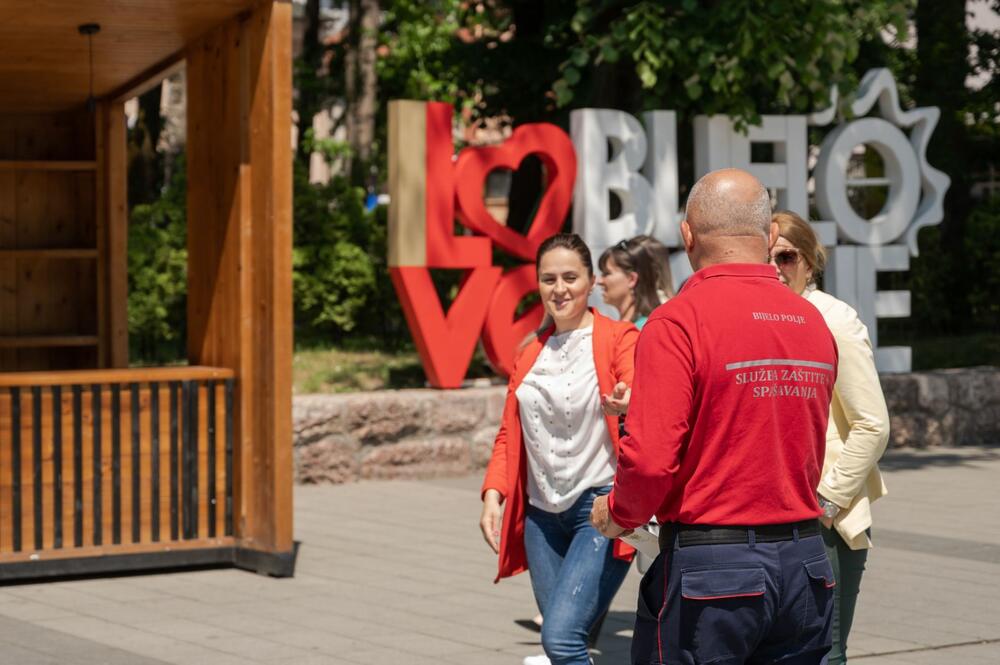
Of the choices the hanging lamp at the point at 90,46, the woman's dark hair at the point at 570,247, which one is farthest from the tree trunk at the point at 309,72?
the woman's dark hair at the point at 570,247

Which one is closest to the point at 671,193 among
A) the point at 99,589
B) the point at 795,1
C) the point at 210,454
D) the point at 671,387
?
the point at 795,1

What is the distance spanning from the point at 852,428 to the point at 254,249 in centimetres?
506

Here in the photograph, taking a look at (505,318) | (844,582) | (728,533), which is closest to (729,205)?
(728,533)

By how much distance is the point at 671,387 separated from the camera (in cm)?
354

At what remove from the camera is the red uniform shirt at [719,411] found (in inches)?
140

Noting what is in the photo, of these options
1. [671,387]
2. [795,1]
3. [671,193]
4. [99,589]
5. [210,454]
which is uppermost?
[795,1]

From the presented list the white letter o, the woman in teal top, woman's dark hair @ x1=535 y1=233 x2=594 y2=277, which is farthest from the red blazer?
the white letter o

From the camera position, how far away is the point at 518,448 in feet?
19.0

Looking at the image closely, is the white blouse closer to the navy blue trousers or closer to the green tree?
the navy blue trousers

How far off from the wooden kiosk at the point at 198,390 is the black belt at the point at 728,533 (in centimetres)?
555

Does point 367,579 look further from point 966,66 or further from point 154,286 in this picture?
point 966,66

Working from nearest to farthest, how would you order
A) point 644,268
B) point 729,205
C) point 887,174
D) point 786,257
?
point 729,205 < point 786,257 < point 644,268 < point 887,174

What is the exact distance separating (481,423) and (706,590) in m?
9.79

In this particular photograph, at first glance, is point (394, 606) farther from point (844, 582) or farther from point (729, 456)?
point (729, 456)
